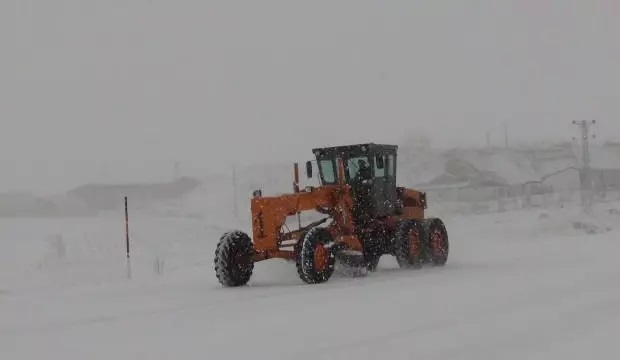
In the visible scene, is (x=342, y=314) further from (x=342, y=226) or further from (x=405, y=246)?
(x=405, y=246)

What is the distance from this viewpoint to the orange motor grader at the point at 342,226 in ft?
42.8

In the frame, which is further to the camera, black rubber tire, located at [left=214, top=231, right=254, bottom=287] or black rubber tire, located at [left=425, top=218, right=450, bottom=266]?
black rubber tire, located at [left=425, top=218, right=450, bottom=266]

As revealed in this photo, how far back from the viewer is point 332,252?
42.7 feet

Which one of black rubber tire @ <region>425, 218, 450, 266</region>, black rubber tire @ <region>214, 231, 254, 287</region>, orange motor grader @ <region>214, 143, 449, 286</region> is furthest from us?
black rubber tire @ <region>425, 218, 450, 266</region>

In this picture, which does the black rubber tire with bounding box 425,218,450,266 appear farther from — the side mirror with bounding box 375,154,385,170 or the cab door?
the side mirror with bounding box 375,154,385,170

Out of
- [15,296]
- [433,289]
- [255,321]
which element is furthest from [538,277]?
[15,296]

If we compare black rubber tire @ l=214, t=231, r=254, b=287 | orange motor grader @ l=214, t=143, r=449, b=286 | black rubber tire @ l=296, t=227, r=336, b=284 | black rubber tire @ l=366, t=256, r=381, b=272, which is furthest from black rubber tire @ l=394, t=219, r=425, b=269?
black rubber tire @ l=214, t=231, r=254, b=287

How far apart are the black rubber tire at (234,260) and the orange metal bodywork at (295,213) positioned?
0.19 m

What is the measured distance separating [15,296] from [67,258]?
572 inches

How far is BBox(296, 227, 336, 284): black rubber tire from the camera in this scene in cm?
1238

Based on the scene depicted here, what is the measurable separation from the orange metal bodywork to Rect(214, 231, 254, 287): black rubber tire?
7.4 inches

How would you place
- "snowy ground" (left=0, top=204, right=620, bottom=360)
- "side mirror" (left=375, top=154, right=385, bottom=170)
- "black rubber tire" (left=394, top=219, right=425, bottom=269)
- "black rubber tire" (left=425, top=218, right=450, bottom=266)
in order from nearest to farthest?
1. "snowy ground" (left=0, top=204, right=620, bottom=360)
2. "black rubber tire" (left=394, top=219, right=425, bottom=269)
3. "side mirror" (left=375, top=154, right=385, bottom=170)
4. "black rubber tire" (left=425, top=218, right=450, bottom=266)

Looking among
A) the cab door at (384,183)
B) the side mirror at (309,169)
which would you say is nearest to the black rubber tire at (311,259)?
the side mirror at (309,169)

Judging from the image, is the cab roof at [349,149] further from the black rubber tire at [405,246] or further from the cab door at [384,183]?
the black rubber tire at [405,246]
